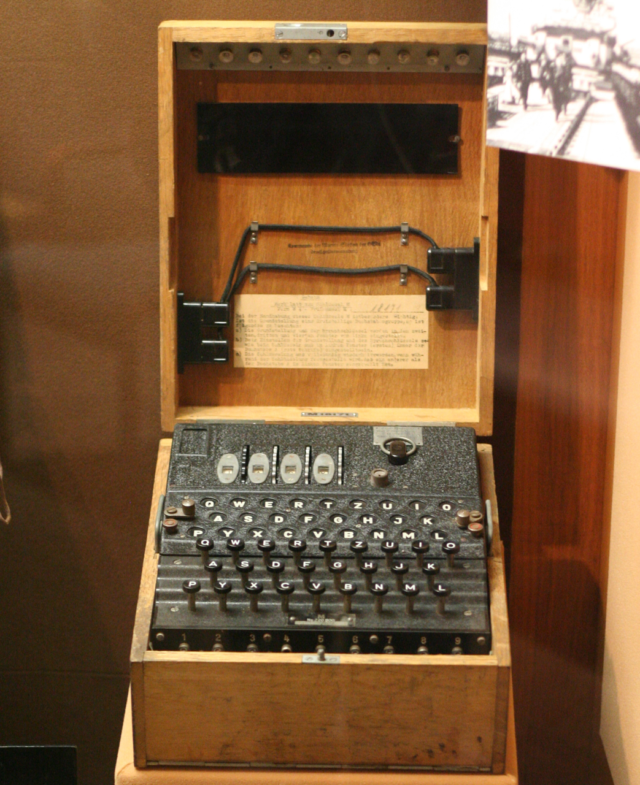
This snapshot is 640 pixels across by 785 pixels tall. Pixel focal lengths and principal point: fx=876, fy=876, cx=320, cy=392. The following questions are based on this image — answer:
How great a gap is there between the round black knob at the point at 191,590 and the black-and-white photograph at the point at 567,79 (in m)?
0.86

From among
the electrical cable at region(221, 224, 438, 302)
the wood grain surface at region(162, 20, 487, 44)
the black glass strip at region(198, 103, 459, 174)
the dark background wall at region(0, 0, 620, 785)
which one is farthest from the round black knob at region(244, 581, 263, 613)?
the wood grain surface at region(162, 20, 487, 44)

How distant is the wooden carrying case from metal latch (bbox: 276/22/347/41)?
0.05ft

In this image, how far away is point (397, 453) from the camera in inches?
70.2

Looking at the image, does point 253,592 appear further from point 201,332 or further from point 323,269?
point 323,269

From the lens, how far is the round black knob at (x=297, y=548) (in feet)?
5.08

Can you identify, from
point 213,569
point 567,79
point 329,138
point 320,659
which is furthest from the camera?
point 329,138

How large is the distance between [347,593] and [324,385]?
0.62 metres

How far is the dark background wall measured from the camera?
2.01 m

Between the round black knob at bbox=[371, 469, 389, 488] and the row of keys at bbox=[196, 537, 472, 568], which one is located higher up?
the round black knob at bbox=[371, 469, 389, 488]

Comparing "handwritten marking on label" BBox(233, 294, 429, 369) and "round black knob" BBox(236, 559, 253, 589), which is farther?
"handwritten marking on label" BBox(233, 294, 429, 369)

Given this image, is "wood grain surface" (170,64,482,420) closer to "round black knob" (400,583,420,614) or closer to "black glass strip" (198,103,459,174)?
"black glass strip" (198,103,459,174)

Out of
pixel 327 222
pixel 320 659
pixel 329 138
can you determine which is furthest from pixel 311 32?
pixel 320 659

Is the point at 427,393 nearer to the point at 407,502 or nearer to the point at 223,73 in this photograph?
the point at 407,502

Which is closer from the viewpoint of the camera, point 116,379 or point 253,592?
point 253,592
